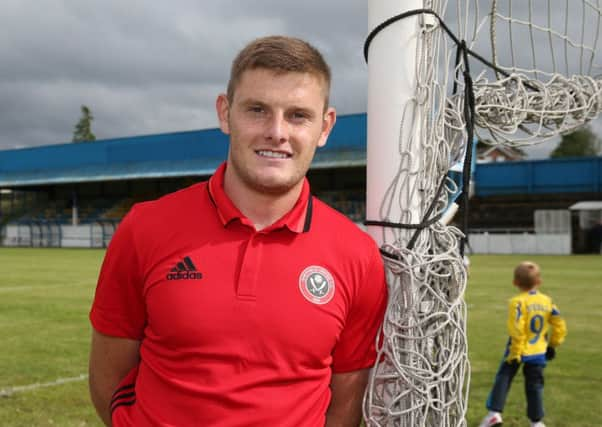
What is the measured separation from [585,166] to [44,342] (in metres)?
33.4

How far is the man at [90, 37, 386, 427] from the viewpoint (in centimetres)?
206

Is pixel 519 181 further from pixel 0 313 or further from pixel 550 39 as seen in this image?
pixel 550 39

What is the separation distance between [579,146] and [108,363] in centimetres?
8207

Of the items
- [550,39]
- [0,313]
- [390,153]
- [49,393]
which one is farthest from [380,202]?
[0,313]

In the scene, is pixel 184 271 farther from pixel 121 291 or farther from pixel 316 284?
pixel 316 284

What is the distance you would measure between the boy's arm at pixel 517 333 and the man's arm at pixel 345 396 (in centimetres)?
340

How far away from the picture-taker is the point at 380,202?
2.47 meters

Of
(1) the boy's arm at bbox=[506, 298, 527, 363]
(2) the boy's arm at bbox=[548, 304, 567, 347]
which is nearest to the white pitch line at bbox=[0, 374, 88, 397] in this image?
(1) the boy's arm at bbox=[506, 298, 527, 363]

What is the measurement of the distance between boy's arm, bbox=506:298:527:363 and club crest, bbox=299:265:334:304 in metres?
3.69

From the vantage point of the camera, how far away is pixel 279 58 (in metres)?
2.07

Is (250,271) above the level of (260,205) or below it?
below

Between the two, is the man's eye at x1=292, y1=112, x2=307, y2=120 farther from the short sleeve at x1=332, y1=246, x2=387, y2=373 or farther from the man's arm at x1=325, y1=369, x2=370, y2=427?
the man's arm at x1=325, y1=369, x2=370, y2=427

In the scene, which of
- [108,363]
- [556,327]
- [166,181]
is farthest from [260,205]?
[166,181]

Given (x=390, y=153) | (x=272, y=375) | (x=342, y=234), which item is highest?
(x=390, y=153)
